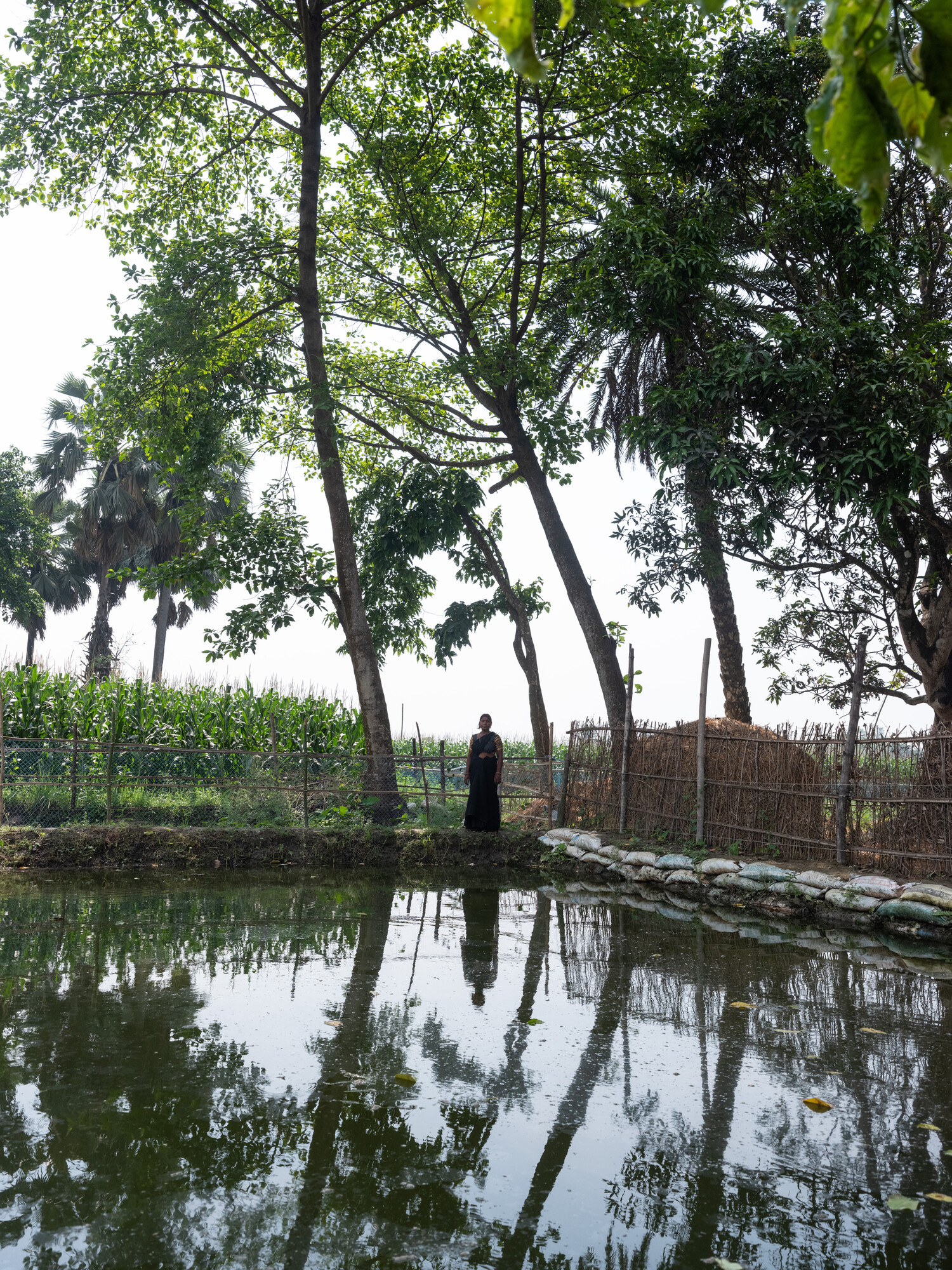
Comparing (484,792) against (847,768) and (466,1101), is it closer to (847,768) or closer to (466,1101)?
(847,768)

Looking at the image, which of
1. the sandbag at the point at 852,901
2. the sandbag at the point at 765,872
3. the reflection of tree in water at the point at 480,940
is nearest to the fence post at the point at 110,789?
the reflection of tree in water at the point at 480,940

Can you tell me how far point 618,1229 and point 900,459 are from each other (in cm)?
901

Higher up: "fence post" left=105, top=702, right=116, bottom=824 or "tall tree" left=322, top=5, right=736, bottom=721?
"tall tree" left=322, top=5, right=736, bottom=721

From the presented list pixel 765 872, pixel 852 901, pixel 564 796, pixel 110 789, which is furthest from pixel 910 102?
pixel 110 789

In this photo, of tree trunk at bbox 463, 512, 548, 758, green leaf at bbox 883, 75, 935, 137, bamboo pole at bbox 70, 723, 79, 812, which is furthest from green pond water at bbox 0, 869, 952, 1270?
tree trunk at bbox 463, 512, 548, 758

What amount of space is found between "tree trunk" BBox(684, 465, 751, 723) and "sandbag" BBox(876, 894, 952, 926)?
6182 millimetres

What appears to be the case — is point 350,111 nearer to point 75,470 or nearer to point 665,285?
point 665,285

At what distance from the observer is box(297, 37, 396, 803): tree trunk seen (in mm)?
14492

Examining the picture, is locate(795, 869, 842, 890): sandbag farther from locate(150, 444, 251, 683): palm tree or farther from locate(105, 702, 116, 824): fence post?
locate(150, 444, 251, 683): palm tree

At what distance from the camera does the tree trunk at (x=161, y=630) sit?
3198 cm

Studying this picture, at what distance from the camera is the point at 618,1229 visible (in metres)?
2.96

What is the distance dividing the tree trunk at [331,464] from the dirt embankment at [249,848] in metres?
1.89

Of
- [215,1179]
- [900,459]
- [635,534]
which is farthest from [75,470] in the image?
[215,1179]

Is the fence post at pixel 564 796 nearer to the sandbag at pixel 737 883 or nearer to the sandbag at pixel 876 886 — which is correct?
the sandbag at pixel 737 883
